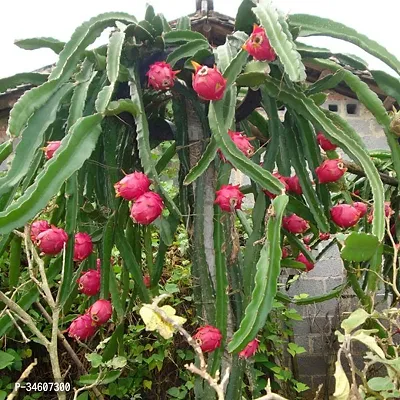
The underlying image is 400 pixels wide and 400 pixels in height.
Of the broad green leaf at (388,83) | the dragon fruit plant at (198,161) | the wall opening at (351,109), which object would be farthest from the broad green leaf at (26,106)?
the wall opening at (351,109)

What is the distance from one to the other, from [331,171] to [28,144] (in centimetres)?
60

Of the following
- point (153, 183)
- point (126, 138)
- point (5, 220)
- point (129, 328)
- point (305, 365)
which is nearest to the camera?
point (5, 220)

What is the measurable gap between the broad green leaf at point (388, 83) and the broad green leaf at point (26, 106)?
684mm

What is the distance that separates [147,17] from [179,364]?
1.49 m

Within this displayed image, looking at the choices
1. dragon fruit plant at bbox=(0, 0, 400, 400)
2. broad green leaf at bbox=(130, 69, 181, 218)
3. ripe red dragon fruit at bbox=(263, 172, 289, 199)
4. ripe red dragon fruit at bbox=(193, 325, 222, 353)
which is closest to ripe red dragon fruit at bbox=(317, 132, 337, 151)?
dragon fruit plant at bbox=(0, 0, 400, 400)

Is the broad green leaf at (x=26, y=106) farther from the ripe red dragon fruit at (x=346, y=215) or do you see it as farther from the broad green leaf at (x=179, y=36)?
the ripe red dragon fruit at (x=346, y=215)

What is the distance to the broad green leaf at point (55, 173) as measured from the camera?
32.5 inches

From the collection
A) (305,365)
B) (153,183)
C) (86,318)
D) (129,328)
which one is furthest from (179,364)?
(153,183)

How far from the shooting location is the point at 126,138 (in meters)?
1.21

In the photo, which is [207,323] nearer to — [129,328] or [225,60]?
[225,60]

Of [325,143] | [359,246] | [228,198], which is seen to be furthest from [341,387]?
[325,143]

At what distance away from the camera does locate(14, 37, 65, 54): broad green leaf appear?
45.4 inches

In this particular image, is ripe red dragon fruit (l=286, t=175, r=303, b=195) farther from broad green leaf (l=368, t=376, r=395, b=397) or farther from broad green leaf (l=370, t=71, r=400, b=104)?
broad green leaf (l=368, t=376, r=395, b=397)

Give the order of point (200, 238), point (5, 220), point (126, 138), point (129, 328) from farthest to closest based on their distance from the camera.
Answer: point (129, 328) → point (126, 138) → point (200, 238) → point (5, 220)
